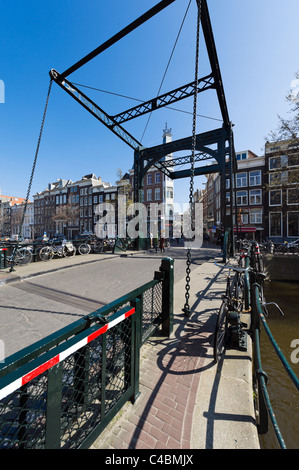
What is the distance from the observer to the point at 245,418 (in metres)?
1.73

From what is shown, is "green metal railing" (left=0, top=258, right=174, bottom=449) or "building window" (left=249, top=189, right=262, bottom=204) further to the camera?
"building window" (left=249, top=189, right=262, bottom=204)

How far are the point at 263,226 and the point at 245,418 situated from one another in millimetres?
28814

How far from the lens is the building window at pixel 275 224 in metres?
24.7

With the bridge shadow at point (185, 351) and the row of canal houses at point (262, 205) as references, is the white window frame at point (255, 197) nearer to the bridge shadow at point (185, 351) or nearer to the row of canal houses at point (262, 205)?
the row of canal houses at point (262, 205)

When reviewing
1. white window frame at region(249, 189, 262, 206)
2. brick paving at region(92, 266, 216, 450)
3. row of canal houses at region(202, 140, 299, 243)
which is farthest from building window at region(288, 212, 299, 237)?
brick paving at region(92, 266, 216, 450)

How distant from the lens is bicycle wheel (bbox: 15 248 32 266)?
905 cm

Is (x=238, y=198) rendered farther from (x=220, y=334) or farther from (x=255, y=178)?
(x=220, y=334)

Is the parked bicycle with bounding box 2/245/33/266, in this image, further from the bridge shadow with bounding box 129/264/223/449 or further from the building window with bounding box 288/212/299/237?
the building window with bounding box 288/212/299/237

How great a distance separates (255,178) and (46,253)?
2793 cm

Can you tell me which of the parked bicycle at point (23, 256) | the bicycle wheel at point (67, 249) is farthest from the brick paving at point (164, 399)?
the bicycle wheel at point (67, 249)

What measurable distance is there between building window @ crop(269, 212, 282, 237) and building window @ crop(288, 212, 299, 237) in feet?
3.45

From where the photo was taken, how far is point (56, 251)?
10641 mm

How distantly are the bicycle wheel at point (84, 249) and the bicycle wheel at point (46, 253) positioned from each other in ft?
7.50

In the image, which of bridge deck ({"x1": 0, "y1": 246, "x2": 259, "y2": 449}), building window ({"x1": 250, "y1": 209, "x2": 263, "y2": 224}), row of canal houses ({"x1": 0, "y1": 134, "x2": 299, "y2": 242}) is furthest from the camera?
building window ({"x1": 250, "y1": 209, "x2": 263, "y2": 224})
